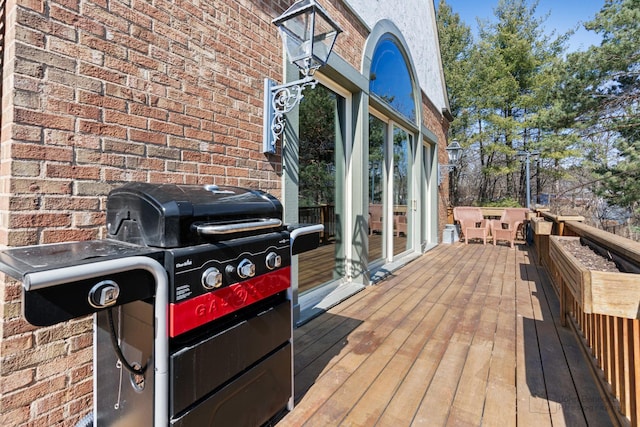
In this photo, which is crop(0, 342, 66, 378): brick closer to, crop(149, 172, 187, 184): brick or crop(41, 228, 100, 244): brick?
crop(41, 228, 100, 244): brick

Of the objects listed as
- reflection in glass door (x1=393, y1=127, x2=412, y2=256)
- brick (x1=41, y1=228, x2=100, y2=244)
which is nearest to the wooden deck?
brick (x1=41, y1=228, x2=100, y2=244)

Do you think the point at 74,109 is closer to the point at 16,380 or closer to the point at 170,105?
the point at 170,105

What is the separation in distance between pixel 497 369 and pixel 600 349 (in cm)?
60

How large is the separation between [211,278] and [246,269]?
0.57 ft

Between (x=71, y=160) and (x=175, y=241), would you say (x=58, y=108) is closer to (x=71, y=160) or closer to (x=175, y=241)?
(x=71, y=160)

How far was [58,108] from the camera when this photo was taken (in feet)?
4.43

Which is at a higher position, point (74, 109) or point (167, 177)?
point (74, 109)

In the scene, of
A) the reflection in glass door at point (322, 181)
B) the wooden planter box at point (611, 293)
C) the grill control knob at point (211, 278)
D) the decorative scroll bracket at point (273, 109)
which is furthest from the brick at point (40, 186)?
the wooden planter box at point (611, 293)

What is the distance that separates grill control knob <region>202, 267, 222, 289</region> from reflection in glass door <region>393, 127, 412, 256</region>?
450 cm

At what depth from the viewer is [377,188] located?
16.0 ft

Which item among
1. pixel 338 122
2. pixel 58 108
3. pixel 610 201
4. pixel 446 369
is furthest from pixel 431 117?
pixel 58 108

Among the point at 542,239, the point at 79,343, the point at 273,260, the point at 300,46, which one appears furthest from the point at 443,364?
the point at 542,239

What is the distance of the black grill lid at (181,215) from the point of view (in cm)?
114

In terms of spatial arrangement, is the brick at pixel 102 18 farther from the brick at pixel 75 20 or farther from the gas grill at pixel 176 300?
the gas grill at pixel 176 300
